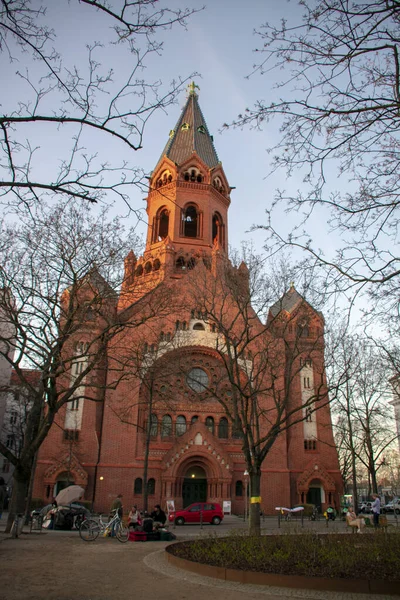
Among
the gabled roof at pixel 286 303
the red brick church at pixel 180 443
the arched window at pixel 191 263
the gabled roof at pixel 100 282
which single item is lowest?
the red brick church at pixel 180 443

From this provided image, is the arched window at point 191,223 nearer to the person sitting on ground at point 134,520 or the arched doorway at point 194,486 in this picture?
the arched doorway at point 194,486

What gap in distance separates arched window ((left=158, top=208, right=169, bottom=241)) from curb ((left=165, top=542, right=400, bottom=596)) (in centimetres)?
3984

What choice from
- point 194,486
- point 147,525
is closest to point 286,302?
point 194,486

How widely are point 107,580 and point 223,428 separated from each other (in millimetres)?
27816

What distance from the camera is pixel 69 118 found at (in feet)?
20.1

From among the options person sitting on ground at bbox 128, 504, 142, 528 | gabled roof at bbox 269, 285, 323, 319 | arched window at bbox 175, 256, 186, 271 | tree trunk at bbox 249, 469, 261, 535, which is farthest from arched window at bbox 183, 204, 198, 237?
tree trunk at bbox 249, 469, 261, 535

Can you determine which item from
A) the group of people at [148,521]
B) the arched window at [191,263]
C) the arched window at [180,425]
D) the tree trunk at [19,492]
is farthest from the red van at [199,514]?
the arched window at [191,263]

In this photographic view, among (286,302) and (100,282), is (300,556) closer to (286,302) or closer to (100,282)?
(100,282)

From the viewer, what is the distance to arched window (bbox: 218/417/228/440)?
116 feet

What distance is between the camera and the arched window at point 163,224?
47156 mm

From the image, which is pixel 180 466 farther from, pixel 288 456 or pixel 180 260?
pixel 180 260

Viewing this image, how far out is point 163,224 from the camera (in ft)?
157

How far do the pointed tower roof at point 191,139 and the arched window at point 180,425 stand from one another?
26.3 meters

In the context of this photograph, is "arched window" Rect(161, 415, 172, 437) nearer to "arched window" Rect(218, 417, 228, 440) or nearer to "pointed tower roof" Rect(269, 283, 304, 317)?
"arched window" Rect(218, 417, 228, 440)
